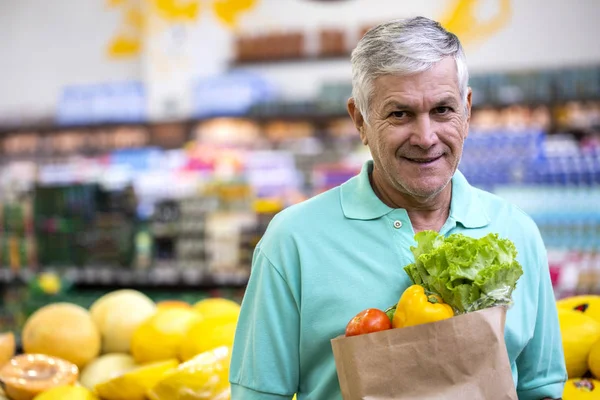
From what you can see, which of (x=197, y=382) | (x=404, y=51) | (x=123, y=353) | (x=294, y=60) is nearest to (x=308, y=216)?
(x=404, y=51)

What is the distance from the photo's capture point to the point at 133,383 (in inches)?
81.7

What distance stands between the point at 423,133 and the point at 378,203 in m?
0.19

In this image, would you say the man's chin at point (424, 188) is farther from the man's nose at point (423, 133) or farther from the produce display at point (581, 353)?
the produce display at point (581, 353)

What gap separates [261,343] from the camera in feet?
4.60

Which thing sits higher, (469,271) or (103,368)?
(469,271)

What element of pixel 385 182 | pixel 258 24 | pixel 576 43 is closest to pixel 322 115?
pixel 258 24

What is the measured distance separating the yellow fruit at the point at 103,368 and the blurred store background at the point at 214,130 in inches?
79.5

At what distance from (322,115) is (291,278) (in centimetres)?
818

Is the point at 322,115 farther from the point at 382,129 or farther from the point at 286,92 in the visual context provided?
the point at 382,129

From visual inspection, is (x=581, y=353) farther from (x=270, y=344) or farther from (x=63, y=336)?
(x=63, y=336)

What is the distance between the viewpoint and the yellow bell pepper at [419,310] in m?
1.16

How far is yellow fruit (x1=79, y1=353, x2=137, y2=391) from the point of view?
237 cm

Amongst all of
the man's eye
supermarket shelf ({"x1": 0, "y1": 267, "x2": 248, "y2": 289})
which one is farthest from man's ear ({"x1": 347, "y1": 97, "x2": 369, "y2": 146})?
supermarket shelf ({"x1": 0, "y1": 267, "x2": 248, "y2": 289})

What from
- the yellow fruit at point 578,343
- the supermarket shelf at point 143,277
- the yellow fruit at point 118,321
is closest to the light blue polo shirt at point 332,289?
the yellow fruit at point 578,343
